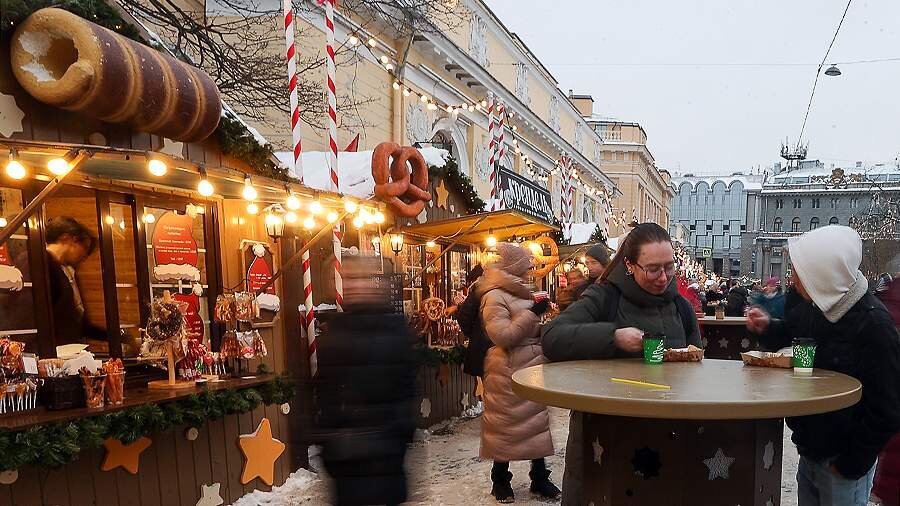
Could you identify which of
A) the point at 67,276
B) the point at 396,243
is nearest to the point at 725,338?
the point at 396,243

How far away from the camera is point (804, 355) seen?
102 inches

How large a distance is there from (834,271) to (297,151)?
15.0 ft

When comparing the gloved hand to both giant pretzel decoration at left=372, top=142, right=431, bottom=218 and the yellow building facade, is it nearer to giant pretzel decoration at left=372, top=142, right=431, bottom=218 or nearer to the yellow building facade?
giant pretzel decoration at left=372, top=142, right=431, bottom=218

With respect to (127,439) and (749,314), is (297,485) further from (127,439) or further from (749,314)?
(749,314)

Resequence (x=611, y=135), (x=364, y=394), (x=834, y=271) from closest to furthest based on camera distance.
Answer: (x=834, y=271)
(x=364, y=394)
(x=611, y=135)

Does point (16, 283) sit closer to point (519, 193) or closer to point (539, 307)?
point (539, 307)

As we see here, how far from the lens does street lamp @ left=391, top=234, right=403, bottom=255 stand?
7.34m

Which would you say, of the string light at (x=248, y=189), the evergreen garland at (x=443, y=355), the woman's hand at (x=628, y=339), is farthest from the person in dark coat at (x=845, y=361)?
the evergreen garland at (x=443, y=355)

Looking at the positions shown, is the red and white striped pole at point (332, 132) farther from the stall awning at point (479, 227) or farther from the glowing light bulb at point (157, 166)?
the glowing light bulb at point (157, 166)

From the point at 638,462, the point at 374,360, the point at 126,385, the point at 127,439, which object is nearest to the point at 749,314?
the point at 638,462

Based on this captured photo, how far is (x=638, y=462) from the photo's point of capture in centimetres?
249

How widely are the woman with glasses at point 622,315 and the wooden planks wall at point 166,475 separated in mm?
2978

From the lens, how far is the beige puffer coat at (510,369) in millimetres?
4473

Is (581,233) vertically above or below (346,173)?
below
